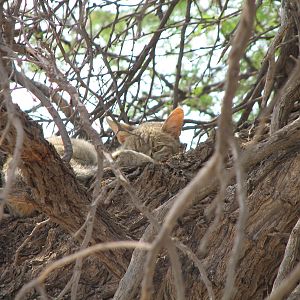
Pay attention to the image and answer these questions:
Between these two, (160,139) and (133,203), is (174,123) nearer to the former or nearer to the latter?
(160,139)

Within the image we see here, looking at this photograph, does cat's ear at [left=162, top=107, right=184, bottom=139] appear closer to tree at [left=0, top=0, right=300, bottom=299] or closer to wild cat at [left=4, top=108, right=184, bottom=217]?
wild cat at [left=4, top=108, right=184, bottom=217]

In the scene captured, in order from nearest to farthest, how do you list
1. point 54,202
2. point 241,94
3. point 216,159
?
point 216,159 → point 54,202 → point 241,94

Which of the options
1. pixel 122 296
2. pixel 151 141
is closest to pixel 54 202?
pixel 122 296

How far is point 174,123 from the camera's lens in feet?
21.1

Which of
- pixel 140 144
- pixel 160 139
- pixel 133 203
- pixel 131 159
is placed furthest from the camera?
pixel 160 139

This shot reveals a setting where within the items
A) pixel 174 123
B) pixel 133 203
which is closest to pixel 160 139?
pixel 174 123

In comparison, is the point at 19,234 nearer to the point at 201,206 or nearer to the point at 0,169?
the point at 0,169

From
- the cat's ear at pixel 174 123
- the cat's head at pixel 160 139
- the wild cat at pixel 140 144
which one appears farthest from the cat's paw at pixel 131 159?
the cat's ear at pixel 174 123

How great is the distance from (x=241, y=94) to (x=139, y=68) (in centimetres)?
213

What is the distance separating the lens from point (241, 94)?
25.1ft

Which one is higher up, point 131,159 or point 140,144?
point 140,144

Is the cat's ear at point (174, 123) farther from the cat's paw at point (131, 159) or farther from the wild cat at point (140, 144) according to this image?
the cat's paw at point (131, 159)

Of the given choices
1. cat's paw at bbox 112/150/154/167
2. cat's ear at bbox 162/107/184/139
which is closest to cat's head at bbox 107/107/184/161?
cat's ear at bbox 162/107/184/139

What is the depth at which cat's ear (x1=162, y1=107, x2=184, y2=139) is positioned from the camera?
20.7 feet
